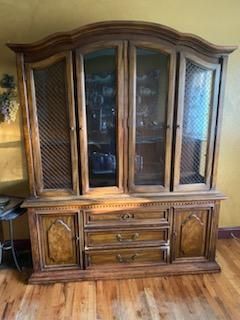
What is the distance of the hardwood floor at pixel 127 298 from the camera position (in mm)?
1878

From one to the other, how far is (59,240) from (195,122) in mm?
1410

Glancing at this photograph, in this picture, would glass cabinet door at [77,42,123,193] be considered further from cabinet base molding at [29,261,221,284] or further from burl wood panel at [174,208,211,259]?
cabinet base molding at [29,261,221,284]

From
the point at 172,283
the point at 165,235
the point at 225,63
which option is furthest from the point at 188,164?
the point at 172,283

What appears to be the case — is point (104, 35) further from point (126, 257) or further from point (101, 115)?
point (126, 257)

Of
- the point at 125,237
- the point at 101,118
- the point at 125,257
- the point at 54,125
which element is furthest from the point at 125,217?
the point at 54,125

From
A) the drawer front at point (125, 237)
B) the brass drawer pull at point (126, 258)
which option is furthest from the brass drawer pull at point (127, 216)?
the brass drawer pull at point (126, 258)

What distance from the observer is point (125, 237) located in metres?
2.20

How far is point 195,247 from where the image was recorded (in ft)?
7.46

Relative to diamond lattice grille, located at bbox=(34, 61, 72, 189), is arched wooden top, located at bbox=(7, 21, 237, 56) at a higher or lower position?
higher

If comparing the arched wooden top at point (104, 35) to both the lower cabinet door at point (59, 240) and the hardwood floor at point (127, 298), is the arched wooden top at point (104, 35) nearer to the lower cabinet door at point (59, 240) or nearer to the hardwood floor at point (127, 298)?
the lower cabinet door at point (59, 240)

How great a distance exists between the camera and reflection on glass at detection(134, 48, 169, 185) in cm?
197

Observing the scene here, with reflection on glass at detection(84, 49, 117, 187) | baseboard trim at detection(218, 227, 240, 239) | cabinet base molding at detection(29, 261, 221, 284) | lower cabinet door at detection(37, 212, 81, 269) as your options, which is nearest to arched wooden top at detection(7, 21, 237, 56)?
reflection on glass at detection(84, 49, 117, 187)

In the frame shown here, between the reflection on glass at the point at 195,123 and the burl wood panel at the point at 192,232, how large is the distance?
257 millimetres

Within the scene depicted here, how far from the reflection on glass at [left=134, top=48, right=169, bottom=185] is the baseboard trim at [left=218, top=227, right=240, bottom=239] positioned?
3.76ft
